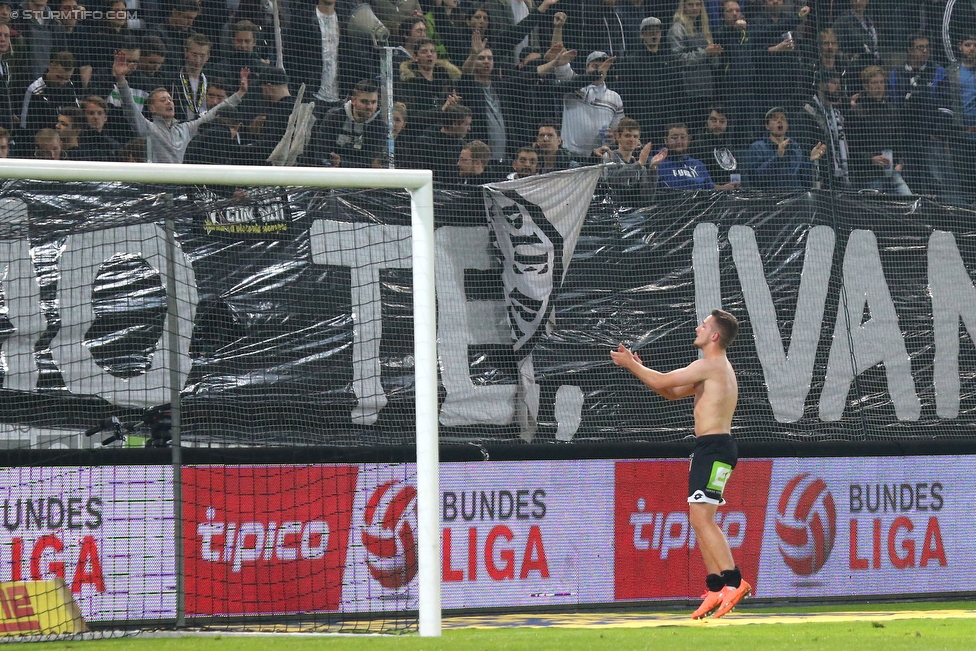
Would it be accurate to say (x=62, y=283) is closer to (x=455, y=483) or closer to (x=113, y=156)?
(x=113, y=156)

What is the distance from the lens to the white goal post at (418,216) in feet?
21.5

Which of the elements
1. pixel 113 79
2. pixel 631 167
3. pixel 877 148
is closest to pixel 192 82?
pixel 113 79

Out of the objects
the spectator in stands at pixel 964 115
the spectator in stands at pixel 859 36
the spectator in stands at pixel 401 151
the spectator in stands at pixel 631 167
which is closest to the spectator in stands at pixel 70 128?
the spectator in stands at pixel 401 151

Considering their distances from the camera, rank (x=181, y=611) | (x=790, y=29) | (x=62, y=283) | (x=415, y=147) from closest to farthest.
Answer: (x=181, y=611)
(x=62, y=283)
(x=415, y=147)
(x=790, y=29)

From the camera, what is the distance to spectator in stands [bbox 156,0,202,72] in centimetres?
934

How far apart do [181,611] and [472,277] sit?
3199 millimetres

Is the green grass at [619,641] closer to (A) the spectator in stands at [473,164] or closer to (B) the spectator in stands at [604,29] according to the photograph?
(A) the spectator in stands at [473,164]

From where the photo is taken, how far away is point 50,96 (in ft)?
29.2

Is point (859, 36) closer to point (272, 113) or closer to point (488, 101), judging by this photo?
point (488, 101)

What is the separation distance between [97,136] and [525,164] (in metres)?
3.26

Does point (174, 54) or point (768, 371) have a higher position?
point (174, 54)

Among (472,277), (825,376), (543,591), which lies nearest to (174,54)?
(472,277)

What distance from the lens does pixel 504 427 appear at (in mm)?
8961

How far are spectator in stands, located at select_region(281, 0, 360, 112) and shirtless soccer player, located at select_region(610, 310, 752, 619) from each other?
10.7 ft
